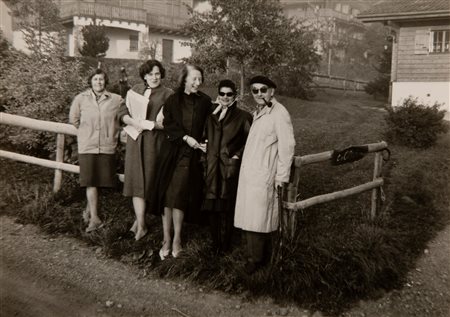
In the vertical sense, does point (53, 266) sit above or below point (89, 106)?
below

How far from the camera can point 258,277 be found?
14.8 feet

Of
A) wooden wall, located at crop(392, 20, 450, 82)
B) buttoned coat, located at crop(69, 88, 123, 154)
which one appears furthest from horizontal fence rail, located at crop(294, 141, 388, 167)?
wooden wall, located at crop(392, 20, 450, 82)

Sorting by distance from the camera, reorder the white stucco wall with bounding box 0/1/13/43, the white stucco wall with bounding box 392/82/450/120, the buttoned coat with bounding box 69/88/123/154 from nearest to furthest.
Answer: the buttoned coat with bounding box 69/88/123/154
the white stucco wall with bounding box 392/82/450/120
the white stucco wall with bounding box 0/1/13/43

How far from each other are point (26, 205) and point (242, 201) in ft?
10.5

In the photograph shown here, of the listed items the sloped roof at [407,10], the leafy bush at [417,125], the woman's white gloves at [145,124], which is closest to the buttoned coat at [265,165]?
the woman's white gloves at [145,124]

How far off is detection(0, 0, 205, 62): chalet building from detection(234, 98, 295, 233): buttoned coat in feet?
84.9

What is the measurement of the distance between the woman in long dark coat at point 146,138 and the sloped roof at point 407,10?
50.9 ft

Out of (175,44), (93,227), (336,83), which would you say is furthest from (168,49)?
(93,227)

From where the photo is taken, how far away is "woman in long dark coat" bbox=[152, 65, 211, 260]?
4.77 metres

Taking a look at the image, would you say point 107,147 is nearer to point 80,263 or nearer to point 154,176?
point 154,176

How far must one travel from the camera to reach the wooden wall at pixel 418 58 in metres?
18.4

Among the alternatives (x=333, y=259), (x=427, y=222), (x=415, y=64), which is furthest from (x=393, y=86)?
(x=333, y=259)

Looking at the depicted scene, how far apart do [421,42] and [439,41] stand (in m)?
0.66

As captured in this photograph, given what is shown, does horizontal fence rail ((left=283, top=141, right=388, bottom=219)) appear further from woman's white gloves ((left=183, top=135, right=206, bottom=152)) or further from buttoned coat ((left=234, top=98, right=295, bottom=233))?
woman's white gloves ((left=183, top=135, right=206, bottom=152))
